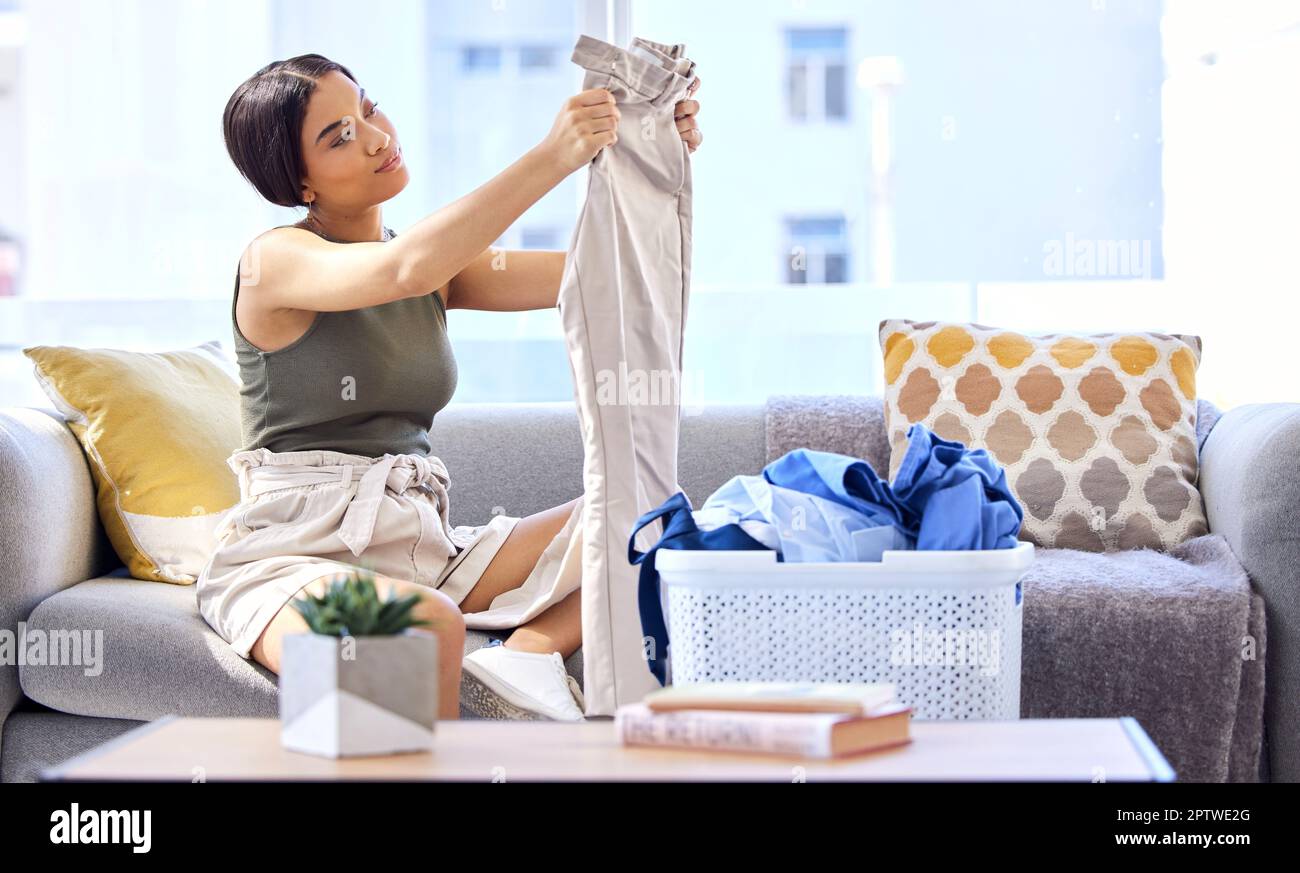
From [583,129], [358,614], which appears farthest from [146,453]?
[358,614]

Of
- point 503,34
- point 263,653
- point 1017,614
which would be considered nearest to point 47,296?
point 503,34

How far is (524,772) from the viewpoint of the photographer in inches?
36.6

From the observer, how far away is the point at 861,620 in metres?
1.27

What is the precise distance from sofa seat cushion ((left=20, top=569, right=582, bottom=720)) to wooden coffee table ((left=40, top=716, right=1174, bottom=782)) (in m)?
0.61

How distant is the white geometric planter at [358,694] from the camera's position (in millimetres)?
975

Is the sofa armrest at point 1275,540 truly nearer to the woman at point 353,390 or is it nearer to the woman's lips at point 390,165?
the woman at point 353,390

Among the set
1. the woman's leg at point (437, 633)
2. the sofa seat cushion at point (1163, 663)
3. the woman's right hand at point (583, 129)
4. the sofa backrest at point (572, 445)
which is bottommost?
the sofa seat cushion at point (1163, 663)

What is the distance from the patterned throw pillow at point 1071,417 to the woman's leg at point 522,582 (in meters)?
0.65

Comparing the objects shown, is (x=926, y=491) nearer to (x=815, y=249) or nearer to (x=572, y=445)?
(x=572, y=445)

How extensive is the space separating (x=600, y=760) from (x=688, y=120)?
0.99 metres

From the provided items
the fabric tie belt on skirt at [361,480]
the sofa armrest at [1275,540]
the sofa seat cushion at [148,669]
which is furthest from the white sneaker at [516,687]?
the sofa armrest at [1275,540]

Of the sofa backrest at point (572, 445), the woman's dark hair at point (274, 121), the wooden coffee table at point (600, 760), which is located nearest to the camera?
the wooden coffee table at point (600, 760)
